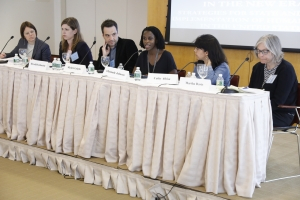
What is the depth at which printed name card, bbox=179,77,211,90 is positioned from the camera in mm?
2250

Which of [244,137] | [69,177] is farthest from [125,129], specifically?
[244,137]

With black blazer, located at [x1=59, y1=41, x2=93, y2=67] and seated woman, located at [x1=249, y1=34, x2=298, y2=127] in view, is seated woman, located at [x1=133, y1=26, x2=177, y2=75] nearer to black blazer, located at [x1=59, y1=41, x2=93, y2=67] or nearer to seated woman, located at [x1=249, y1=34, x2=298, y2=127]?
black blazer, located at [x1=59, y1=41, x2=93, y2=67]

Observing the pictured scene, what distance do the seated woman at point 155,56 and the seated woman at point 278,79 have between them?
2.63ft

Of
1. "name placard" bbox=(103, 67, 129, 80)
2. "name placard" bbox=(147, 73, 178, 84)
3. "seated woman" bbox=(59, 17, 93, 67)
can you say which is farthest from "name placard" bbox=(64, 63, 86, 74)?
"seated woman" bbox=(59, 17, 93, 67)

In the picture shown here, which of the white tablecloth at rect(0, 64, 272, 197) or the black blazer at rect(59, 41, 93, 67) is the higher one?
the black blazer at rect(59, 41, 93, 67)

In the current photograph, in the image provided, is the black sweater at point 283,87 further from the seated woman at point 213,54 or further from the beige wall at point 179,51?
the beige wall at point 179,51

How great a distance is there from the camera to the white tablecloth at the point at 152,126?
2145 millimetres

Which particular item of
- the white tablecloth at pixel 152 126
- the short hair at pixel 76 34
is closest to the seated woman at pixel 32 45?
the short hair at pixel 76 34

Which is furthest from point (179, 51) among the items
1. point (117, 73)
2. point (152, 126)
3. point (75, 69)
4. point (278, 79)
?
point (152, 126)

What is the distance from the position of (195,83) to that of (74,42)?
1.85 m

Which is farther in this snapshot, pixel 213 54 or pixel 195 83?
pixel 213 54

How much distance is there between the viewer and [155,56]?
11.3 ft

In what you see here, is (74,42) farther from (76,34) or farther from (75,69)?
(75,69)

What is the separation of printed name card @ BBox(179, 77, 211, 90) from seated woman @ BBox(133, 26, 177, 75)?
1.02 metres
